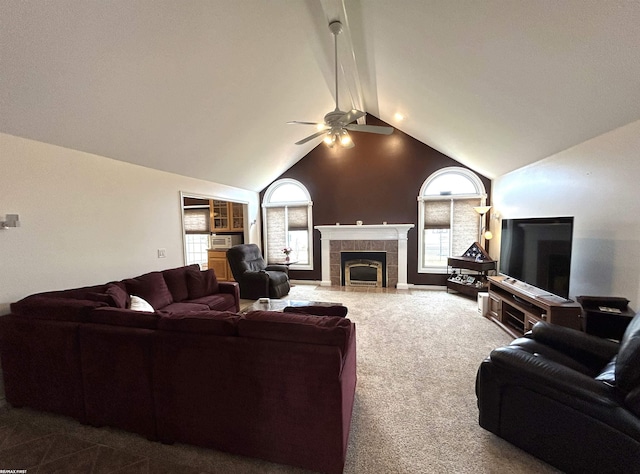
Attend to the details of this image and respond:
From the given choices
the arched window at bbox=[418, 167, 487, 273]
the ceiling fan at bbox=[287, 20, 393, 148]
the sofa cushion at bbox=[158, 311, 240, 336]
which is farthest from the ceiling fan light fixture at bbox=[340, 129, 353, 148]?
the arched window at bbox=[418, 167, 487, 273]

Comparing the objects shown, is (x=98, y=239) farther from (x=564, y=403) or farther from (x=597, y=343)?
(x=597, y=343)

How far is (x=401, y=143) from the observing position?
6.07 m

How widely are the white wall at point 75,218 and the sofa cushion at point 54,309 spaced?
47 cm

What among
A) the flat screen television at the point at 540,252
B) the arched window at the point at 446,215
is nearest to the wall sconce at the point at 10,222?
the flat screen television at the point at 540,252

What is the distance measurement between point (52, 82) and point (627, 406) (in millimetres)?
4521

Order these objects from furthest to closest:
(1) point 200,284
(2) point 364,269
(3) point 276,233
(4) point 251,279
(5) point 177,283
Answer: (3) point 276,233 < (2) point 364,269 < (4) point 251,279 < (1) point 200,284 < (5) point 177,283

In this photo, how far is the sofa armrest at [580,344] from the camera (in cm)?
195

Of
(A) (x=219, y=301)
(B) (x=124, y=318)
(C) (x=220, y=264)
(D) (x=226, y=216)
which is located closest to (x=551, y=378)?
(B) (x=124, y=318)

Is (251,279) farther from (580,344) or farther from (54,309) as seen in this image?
(580,344)

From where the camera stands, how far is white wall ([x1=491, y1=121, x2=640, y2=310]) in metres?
2.52

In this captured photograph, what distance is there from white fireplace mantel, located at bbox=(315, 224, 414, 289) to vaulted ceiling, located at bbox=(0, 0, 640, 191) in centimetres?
245

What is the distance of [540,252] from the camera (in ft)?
10.8

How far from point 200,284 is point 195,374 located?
2478 millimetres

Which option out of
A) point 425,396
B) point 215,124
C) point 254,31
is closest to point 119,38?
point 254,31
